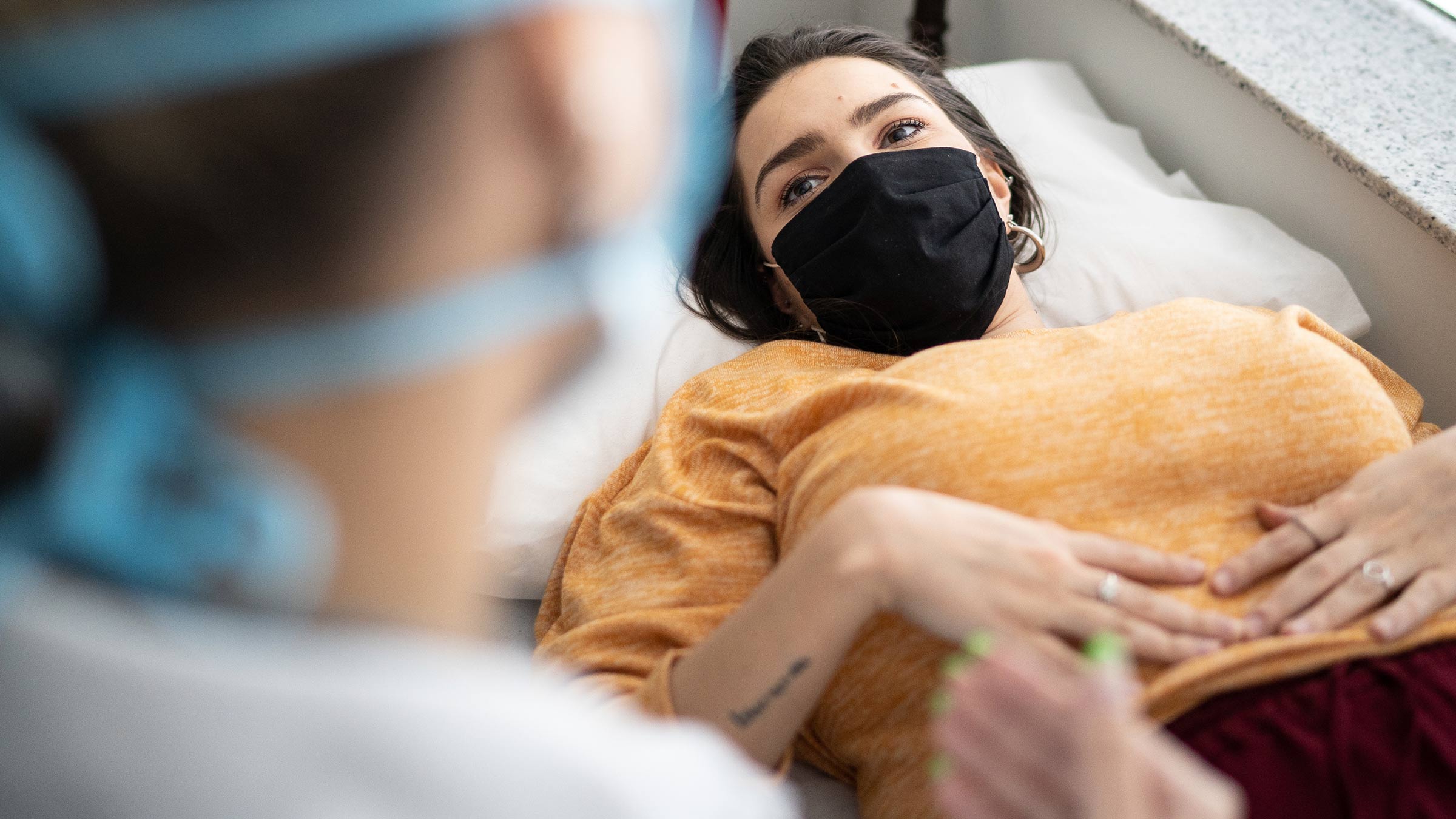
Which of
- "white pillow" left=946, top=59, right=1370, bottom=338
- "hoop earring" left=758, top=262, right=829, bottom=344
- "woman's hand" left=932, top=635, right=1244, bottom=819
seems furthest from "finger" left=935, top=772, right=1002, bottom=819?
"white pillow" left=946, top=59, right=1370, bottom=338

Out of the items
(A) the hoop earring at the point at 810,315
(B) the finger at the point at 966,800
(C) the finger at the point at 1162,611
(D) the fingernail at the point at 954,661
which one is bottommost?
(D) the fingernail at the point at 954,661

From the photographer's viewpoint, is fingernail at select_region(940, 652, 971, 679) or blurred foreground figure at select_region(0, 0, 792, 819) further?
fingernail at select_region(940, 652, 971, 679)

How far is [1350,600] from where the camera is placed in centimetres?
109

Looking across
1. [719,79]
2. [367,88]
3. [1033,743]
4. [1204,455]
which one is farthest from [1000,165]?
[367,88]

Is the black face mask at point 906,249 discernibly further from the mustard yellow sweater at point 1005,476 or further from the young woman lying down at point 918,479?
the mustard yellow sweater at point 1005,476

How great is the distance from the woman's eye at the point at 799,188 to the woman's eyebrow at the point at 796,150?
3 centimetres

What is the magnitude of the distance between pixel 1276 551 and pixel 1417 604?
0.47 ft

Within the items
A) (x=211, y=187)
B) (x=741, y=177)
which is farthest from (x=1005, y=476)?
(x=211, y=187)

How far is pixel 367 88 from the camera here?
52 cm

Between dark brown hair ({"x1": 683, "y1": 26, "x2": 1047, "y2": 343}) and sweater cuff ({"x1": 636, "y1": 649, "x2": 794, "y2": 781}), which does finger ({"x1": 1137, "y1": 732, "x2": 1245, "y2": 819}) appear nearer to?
sweater cuff ({"x1": 636, "y1": 649, "x2": 794, "y2": 781})

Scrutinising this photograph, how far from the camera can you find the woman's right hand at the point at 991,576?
39.7 inches

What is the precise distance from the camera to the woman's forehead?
157 cm

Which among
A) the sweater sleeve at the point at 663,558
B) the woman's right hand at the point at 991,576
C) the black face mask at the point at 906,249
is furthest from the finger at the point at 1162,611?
the black face mask at the point at 906,249

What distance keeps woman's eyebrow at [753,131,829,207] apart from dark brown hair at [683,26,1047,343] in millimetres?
121
